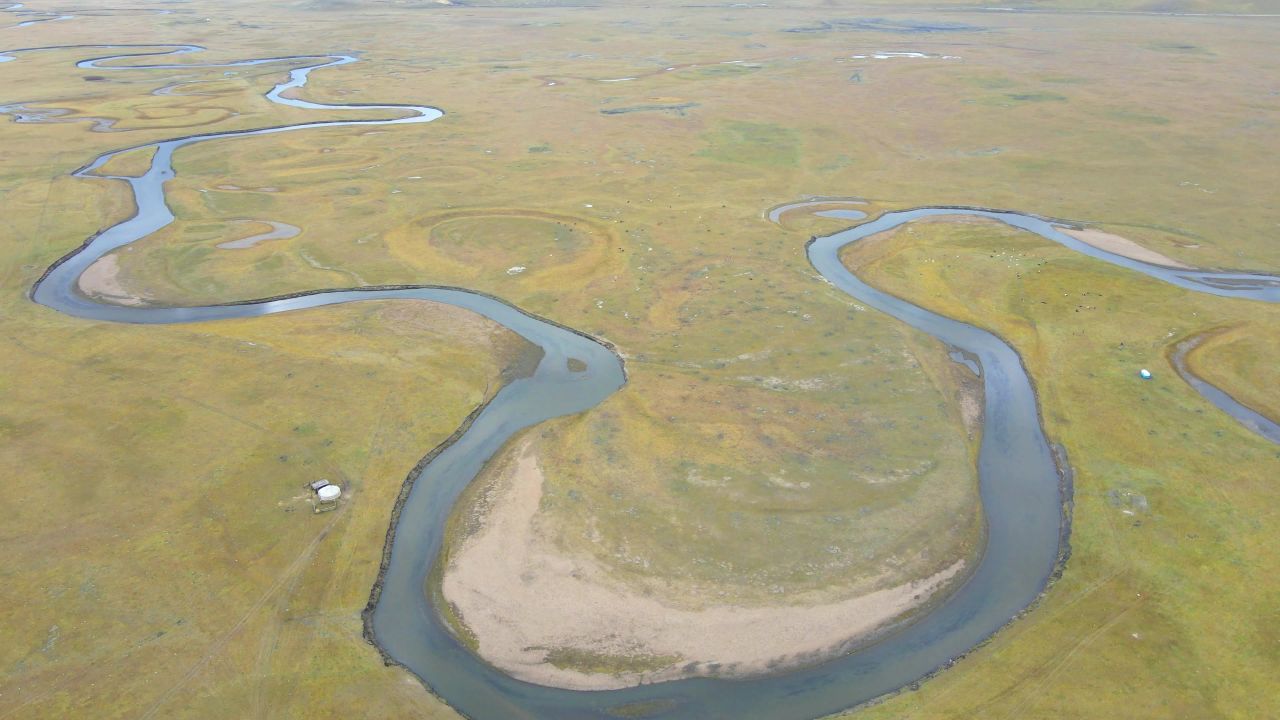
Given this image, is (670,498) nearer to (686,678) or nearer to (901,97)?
(686,678)

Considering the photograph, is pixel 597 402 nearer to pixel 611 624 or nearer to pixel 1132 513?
pixel 611 624

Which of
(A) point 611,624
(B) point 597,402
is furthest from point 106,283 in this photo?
(A) point 611,624

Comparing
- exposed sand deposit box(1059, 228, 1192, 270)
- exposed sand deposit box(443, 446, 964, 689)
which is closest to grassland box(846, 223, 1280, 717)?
exposed sand deposit box(443, 446, 964, 689)

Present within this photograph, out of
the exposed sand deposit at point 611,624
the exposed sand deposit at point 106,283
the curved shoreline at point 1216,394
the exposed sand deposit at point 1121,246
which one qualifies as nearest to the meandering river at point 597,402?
the exposed sand deposit at point 611,624

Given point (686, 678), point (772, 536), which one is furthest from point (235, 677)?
point (772, 536)

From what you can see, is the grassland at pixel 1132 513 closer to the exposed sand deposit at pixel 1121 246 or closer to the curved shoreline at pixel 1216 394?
the curved shoreline at pixel 1216 394
